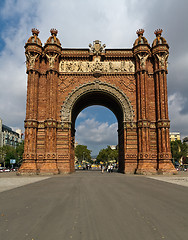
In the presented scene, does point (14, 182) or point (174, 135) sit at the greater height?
point (174, 135)

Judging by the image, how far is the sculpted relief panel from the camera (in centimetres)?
3058

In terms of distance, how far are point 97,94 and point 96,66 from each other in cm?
416

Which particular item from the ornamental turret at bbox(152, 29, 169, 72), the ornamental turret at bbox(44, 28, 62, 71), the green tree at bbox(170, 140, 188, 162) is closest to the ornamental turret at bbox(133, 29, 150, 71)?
the ornamental turret at bbox(152, 29, 169, 72)

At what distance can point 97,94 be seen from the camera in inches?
1256

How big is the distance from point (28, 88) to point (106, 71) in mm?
11334

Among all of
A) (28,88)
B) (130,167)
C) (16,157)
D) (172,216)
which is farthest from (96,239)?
(16,157)

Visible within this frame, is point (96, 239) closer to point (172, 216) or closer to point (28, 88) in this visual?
point (172, 216)

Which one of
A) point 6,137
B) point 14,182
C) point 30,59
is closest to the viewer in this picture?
point 14,182

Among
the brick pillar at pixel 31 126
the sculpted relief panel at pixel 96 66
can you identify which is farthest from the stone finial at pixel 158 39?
the brick pillar at pixel 31 126

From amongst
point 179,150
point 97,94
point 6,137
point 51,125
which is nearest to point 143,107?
point 97,94

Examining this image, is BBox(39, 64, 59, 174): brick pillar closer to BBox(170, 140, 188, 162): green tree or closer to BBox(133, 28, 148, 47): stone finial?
BBox(133, 28, 148, 47): stone finial

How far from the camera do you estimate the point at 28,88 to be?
28625 millimetres

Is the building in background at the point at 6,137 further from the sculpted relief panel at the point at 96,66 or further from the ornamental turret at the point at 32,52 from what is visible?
the sculpted relief panel at the point at 96,66

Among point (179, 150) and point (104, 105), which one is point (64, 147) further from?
point (179, 150)
